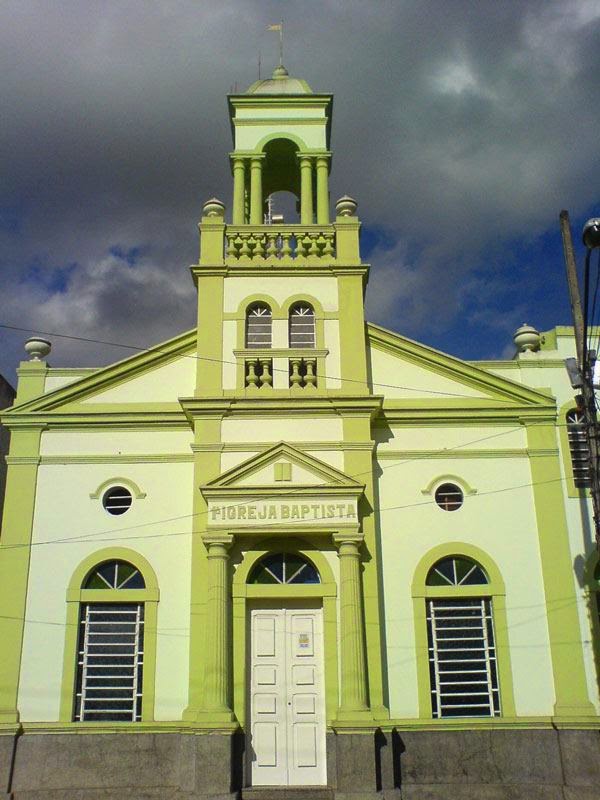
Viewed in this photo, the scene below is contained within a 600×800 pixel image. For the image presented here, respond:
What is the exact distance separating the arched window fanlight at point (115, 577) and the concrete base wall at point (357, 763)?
8.62 ft

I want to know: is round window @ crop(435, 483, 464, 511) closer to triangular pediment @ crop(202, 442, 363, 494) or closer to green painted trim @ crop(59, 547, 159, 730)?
triangular pediment @ crop(202, 442, 363, 494)

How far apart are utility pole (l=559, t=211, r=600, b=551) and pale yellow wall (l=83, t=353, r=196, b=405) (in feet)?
25.7

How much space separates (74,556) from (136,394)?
3.47m

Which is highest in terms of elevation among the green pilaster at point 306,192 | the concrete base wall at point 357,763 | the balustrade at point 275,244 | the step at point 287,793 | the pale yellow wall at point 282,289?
the green pilaster at point 306,192

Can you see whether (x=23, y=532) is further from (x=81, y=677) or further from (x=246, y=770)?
(x=246, y=770)

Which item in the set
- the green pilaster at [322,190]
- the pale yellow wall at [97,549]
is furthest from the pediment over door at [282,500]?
the green pilaster at [322,190]

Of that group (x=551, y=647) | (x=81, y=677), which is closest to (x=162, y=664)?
(x=81, y=677)

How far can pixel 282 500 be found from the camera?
50.1 ft

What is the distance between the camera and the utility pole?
11.9 m

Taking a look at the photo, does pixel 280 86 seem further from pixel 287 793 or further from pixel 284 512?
pixel 287 793

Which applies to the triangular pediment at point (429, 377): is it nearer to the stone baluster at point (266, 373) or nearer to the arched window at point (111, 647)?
the stone baluster at point (266, 373)

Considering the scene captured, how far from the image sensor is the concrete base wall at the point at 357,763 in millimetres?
13781

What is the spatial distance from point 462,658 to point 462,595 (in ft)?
3.71

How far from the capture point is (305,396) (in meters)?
16.1
